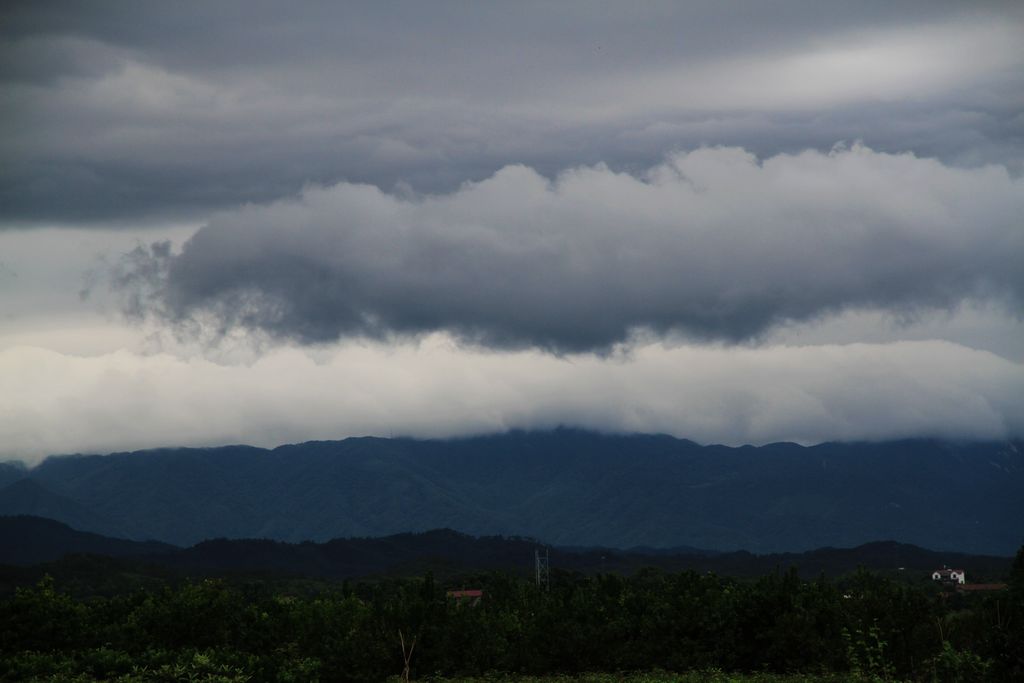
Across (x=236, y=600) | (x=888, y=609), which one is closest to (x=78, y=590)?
(x=236, y=600)

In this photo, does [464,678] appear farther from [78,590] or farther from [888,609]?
[78,590]

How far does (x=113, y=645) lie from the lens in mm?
44562

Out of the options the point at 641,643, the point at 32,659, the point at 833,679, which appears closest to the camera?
the point at 833,679

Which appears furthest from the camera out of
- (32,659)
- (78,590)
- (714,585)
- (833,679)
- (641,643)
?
(78,590)

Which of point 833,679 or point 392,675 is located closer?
point 833,679

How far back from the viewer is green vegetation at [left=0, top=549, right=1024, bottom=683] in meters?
40.3

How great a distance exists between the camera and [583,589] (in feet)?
167

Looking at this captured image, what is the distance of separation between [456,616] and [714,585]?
1035 centimetres

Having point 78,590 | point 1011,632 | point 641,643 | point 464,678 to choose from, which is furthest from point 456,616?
point 78,590

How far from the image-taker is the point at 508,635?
45.7m

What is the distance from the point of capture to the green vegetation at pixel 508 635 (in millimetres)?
40281

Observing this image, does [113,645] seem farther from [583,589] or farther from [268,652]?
[583,589]

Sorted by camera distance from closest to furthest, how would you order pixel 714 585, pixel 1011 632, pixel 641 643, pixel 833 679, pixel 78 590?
pixel 1011 632 → pixel 833 679 → pixel 641 643 → pixel 714 585 → pixel 78 590

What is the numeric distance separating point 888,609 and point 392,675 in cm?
1680
